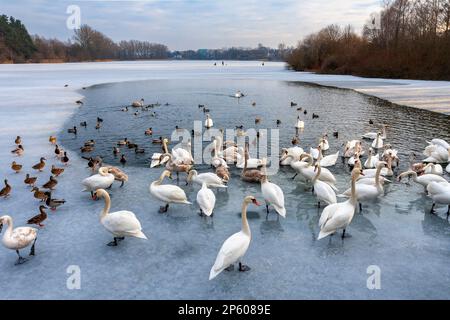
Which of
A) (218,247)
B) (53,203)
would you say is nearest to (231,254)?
(218,247)

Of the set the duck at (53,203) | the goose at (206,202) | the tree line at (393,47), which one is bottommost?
the duck at (53,203)

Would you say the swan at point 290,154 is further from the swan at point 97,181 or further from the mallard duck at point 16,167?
the mallard duck at point 16,167

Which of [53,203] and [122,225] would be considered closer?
[122,225]

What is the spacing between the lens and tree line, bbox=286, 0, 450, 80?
4766 centimetres

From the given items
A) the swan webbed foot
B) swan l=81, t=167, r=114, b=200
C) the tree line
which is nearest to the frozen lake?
the swan webbed foot

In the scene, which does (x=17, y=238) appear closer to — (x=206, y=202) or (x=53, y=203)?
(x=53, y=203)

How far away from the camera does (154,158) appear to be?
38.6ft

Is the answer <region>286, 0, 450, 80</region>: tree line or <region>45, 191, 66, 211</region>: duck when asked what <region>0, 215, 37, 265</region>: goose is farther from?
<region>286, 0, 450, 80</region>: tree line

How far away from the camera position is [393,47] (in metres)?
55.8

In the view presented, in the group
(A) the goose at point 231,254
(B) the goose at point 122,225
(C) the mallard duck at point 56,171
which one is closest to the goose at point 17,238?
(B) the goose at point 122,225

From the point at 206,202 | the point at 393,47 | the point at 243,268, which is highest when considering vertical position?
the point at 393,47

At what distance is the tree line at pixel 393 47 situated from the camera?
156 feet

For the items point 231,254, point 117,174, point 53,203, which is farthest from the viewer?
point 117,174
